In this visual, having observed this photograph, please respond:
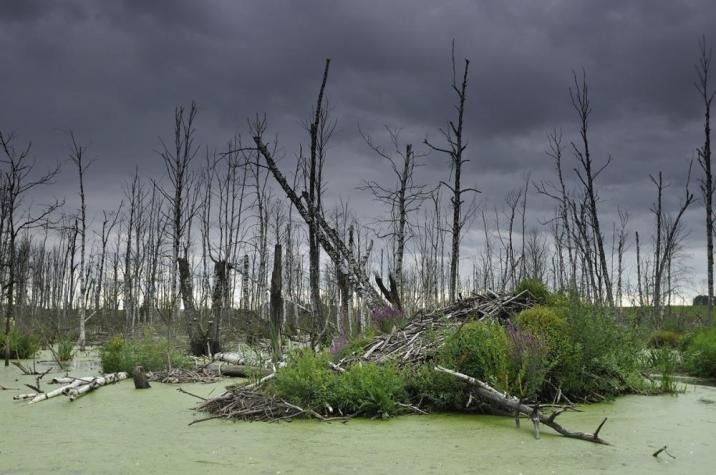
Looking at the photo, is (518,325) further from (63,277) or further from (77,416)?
(63,277)

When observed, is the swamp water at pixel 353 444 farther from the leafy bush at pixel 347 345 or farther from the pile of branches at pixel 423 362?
the leafy bush at pixel 347 345

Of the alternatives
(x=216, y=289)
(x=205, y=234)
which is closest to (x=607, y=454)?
(x=216, y=289)

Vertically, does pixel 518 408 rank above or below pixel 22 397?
above

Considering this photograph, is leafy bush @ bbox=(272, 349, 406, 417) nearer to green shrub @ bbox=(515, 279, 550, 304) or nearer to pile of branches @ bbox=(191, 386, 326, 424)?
pile of branches @ bbox=(191, 386, 326, 424)

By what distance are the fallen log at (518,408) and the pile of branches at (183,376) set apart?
5738 mm

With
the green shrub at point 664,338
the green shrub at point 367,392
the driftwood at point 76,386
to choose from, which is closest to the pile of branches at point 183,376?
the driftwood at point 76,386

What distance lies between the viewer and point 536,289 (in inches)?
424

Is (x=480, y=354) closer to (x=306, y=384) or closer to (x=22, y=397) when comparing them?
(x=306, y=384)

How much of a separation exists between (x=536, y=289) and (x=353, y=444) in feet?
19.2

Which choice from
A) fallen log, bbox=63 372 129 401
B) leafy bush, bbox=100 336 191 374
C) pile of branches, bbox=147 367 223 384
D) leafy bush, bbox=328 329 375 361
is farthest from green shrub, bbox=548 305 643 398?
leafy bush, bbox=100 336 191 374

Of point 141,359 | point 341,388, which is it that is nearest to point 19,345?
point 141,359

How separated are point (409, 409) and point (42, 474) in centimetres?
427

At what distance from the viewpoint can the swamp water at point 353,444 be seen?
16.7ft

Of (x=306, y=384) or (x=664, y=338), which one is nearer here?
(x=306, y=384)
